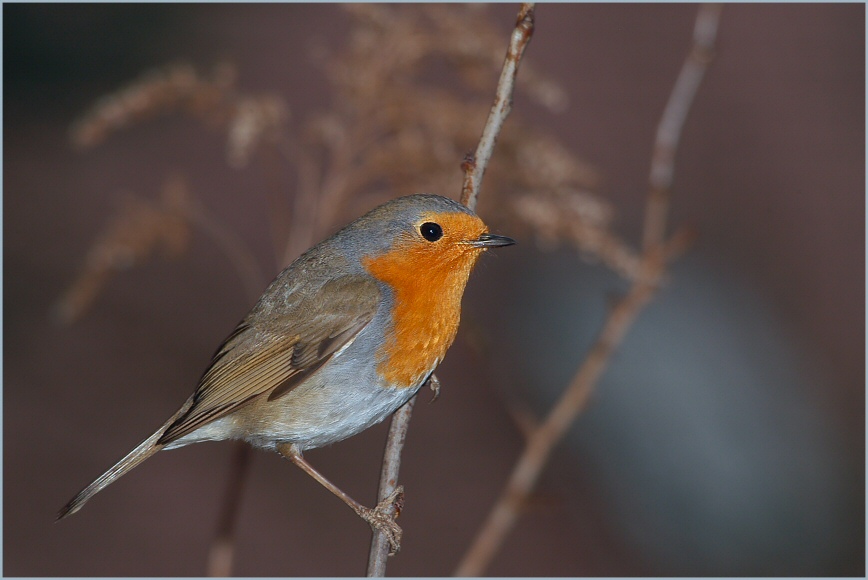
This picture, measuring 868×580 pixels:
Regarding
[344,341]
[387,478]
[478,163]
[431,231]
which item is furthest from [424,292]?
[387,478]

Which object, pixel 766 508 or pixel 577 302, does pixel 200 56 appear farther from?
pixel 766 508

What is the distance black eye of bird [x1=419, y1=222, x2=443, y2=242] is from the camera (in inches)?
121

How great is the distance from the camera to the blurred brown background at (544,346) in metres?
5.99

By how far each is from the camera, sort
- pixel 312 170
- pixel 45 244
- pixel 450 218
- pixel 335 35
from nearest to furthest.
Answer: pixel 450 218 < pixel 312 170 < pixel 45 244 < pixel 335 35

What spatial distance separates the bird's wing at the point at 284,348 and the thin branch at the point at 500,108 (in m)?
0.52

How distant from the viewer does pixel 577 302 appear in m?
6.64

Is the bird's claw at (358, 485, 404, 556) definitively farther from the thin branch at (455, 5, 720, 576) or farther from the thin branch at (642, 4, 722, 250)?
the thin branch at (642, 4, 722, 250)

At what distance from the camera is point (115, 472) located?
3156 mm

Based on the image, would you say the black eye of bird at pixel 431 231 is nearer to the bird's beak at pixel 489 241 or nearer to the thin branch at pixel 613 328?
the bird's beak at pixel 489 241

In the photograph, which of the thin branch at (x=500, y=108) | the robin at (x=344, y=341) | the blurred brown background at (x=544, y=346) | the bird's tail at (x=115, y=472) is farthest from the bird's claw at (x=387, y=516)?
the blurred brown background at (x=544, y=346)

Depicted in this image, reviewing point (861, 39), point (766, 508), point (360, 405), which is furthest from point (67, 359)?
point (861, 39)

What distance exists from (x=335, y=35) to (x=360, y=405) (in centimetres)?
761

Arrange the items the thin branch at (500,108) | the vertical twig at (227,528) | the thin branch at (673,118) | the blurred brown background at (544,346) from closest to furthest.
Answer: the thin branch at (500,108), the thin branch at (673,118), the vertical twig at (227,528), the blurred brown background at (544,346)

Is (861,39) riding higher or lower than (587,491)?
higher
